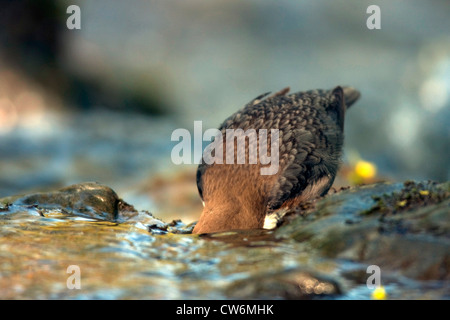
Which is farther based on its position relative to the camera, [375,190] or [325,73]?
[325,73]

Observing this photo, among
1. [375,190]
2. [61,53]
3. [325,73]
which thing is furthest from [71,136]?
[375,190]

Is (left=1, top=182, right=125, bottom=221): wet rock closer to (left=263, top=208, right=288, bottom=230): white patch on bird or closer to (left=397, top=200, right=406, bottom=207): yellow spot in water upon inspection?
(left=263, top=208, right=288, bottom=230): white patch on bird

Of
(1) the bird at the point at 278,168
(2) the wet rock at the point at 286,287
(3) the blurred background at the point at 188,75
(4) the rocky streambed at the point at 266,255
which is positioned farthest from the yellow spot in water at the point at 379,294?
(3) the blurred background at the point at 188,75

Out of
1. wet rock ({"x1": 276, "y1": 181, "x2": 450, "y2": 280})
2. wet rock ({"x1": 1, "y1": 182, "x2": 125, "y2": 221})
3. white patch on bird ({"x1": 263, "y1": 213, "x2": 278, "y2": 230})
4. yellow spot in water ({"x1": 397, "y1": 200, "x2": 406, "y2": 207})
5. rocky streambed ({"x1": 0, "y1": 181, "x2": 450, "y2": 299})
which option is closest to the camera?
rocky streambed ({"x1": 0, "y1": 181, "x2": 450, "y2": 299})

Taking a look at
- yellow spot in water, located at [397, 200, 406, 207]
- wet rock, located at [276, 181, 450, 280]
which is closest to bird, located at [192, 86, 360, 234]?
wet rock, located at [276, 181, 450, 280]

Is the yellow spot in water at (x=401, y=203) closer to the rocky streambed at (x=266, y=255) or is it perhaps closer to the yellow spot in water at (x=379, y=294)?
the rocky streambed at (x=266, y=255)
